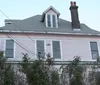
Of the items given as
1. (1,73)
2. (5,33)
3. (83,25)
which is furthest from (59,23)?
(1,73)

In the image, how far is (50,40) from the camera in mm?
16297

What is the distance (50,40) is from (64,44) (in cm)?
120

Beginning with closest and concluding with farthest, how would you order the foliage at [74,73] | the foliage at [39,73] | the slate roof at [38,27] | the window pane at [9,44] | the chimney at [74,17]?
1. the foliage at [39,73]
2. the foliage at [74,73]
3. the window pane at [9,44]
4. the slate roof at [38,27]
5. the chimney at [74,17]

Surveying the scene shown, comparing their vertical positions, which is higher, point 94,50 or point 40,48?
point 40,48

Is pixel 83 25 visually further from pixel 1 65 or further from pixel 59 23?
pixel 1 65

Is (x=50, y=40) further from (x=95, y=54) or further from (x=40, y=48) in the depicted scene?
(x=95, y=54)

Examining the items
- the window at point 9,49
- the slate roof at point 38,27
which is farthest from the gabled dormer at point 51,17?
the window at point 9,49

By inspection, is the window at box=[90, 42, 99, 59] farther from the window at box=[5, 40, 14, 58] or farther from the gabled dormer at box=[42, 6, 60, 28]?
the window at box=[5, 40, 14, 58]

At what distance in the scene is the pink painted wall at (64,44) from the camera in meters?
15.7

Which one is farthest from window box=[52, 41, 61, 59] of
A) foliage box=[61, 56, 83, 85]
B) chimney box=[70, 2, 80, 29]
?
foliage box=[61, 56, 83, 85]

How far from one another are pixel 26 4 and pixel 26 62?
4.59 m

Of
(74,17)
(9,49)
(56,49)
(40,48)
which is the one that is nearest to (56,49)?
(56,49)

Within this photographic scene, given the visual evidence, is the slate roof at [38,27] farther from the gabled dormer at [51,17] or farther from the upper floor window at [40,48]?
the upper floor window at [40,48]

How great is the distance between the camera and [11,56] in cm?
1535
